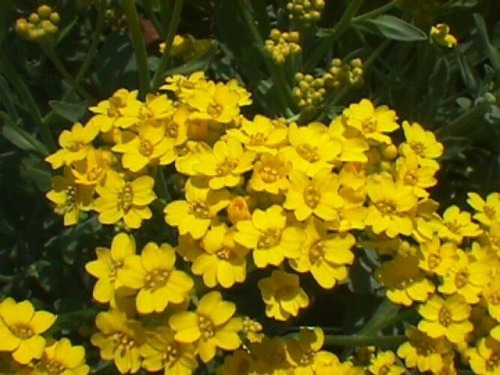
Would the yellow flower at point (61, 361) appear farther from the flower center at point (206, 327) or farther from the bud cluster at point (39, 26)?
the bud cluster at point (39, 26)

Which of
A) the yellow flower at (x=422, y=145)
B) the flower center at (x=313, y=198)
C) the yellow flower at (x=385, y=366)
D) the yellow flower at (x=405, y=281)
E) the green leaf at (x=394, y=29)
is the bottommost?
the yellow flower at (x=385, y=366)

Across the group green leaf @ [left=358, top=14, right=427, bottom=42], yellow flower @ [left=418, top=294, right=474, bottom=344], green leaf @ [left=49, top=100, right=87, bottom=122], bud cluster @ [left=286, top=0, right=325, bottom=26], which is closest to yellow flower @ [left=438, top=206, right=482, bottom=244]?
yellow flower @ [left=418, top=294, right=474, bottom=344]

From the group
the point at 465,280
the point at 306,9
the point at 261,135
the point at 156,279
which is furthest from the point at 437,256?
the point at 306,9

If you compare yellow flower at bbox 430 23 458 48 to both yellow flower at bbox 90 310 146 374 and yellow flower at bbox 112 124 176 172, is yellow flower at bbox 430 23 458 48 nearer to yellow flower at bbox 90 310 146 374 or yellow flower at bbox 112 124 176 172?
yellow flower at bbox 112 124 176 172

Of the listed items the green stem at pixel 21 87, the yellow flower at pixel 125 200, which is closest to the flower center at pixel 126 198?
the yellow flower at pixel 125 200

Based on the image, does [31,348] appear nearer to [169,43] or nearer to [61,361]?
[61,361]

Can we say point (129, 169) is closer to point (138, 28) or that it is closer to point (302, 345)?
point (138, 28)

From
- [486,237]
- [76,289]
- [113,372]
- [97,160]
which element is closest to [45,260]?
[76,289]

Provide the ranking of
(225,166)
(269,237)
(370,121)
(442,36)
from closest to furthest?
(269,237)
(225,166)
(370,121)
(442,36)
